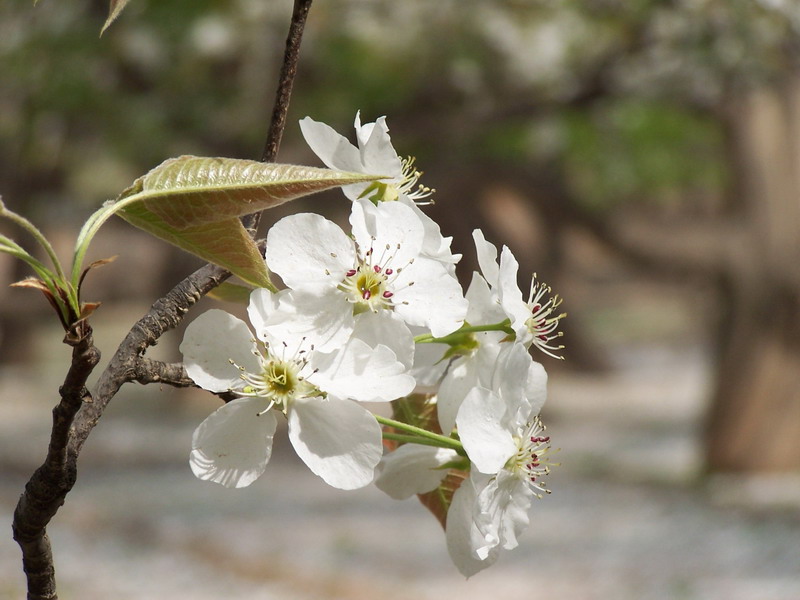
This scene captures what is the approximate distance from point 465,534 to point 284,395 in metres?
0.09

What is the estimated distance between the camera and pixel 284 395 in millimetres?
342

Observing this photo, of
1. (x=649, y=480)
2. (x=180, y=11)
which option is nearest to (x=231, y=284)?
(x=180, y=11)

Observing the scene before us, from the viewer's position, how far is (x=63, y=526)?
2752 mm

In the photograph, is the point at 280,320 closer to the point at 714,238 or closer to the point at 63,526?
the point at 63,526

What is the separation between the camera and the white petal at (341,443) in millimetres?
330

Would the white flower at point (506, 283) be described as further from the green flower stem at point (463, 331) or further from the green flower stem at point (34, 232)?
the green flower stem at point (34, 232)

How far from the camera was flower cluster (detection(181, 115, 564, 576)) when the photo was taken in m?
0.33

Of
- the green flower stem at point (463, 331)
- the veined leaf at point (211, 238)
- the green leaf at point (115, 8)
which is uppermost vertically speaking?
the green leaf at point (115, 8)

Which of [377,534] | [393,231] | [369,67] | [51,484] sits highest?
[369,67]

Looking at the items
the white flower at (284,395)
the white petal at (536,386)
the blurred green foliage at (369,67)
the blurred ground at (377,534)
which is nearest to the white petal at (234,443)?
the white flower at (284,395)

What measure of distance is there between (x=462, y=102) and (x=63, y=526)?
2.11 meters

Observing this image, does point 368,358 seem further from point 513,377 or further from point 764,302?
point 764,302

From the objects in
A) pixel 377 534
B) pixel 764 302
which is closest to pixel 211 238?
pixel 377 534

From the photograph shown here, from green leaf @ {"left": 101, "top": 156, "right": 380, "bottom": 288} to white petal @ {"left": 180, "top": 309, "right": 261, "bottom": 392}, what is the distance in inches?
1.3
